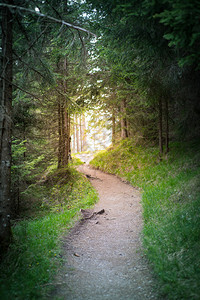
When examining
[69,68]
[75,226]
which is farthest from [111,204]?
[69,68]

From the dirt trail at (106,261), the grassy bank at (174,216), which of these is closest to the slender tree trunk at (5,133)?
the dirt trail at (106,261)

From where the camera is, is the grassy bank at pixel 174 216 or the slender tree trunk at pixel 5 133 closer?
the grassy bank at pixel 174 216

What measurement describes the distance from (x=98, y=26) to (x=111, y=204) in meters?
7.25

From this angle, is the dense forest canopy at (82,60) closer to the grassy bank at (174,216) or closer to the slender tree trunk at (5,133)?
the slender tree trunk at (5,133)

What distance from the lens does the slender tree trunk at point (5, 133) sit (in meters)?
4.41

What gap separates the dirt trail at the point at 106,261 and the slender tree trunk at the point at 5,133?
5.45 feet

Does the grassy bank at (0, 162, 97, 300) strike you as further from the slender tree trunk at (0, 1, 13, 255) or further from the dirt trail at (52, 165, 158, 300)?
the slender tree trunk at (0, 1, 13, 255)

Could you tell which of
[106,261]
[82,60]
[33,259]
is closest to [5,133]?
[33,259]

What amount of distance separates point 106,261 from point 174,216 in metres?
2.37

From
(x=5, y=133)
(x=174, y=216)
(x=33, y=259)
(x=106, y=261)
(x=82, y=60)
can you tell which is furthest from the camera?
(x=82, y=60)

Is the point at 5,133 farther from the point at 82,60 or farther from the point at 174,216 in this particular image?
the point at 174,216

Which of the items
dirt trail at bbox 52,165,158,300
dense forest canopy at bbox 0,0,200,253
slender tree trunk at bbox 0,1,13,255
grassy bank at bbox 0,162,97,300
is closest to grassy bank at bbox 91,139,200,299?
dirt trail at bbox 52,165,158,300

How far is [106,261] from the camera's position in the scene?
4680 millimetres

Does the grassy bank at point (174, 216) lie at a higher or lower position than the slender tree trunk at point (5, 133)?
lower
